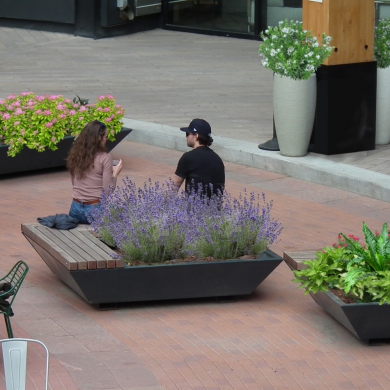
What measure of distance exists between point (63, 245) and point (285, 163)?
16.1ft

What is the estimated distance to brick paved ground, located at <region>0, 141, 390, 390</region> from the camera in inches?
252

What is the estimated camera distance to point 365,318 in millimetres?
6852

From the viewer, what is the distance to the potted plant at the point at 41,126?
11.6 m

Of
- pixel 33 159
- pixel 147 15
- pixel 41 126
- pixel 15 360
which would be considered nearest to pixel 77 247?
pixel 15 360

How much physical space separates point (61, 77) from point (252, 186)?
7332 mm

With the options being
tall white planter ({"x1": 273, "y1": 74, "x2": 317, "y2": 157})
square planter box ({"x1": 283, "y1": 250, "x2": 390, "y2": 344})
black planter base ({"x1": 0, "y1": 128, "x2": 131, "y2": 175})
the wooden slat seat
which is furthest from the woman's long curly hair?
tall white planter ({"x1": 273, "y1": 74, "x2": 317, "y2": 157})

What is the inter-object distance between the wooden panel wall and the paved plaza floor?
1.31m

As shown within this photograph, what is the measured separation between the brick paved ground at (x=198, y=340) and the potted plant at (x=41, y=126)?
7.83ft

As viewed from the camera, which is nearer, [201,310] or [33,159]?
[201,310]

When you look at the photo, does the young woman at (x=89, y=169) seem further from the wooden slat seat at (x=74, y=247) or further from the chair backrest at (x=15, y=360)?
the chair backrest at (x=15, y=360)

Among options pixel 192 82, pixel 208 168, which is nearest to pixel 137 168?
pixel 208 168

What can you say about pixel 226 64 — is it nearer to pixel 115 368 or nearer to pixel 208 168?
pixel 208 168

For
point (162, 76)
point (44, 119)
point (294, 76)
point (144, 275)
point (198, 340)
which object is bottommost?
point (198, 340)

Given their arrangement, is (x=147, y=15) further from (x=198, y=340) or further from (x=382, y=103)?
(x=198, y=340)
